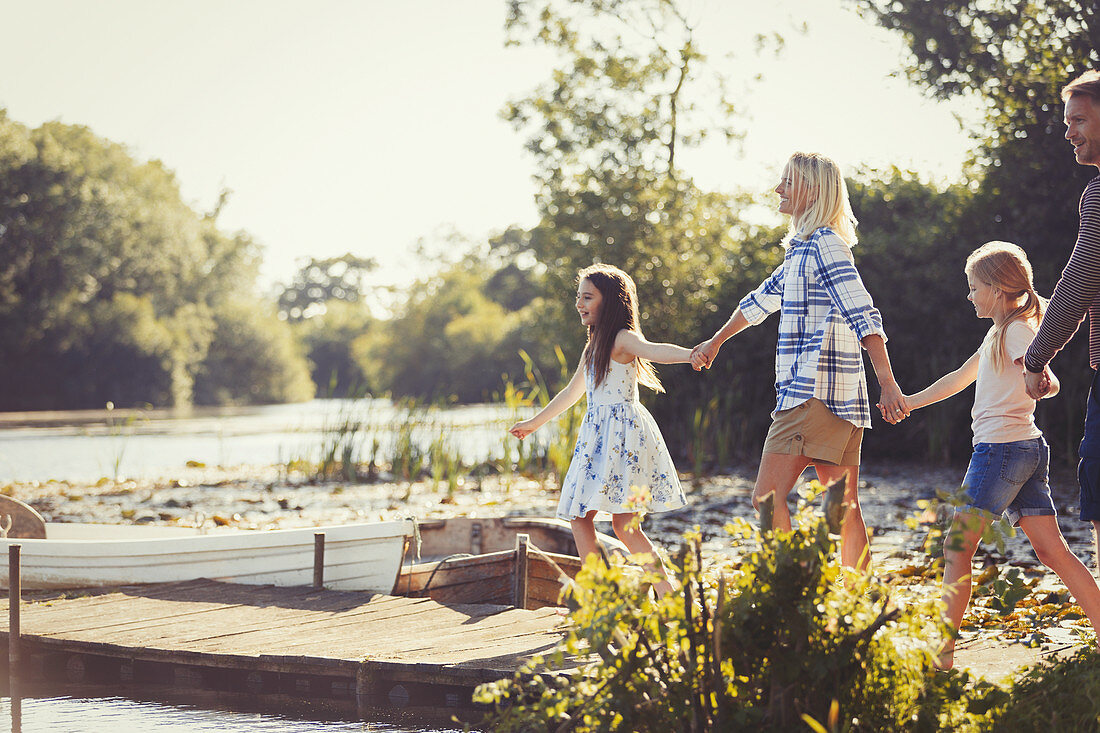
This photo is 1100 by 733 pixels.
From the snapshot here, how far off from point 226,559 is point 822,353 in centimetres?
405

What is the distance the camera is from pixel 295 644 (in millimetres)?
4617

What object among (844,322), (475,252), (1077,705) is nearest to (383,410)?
(844,322)

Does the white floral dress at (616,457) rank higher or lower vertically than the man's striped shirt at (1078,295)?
lower

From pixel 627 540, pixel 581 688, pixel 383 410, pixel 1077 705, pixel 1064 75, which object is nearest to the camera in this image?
pixel 581 688

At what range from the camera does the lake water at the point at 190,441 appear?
523 inches

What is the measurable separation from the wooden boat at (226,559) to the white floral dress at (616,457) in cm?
178

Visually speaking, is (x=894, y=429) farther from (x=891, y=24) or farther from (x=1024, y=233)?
(x=891, y=24)

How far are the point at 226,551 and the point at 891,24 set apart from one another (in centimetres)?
1068

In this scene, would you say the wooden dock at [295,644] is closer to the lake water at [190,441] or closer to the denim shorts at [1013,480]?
the denim shorts at [1013,480]

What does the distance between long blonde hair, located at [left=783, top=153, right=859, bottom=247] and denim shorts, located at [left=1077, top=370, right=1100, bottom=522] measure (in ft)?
3.52

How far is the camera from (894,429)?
1406 centimetres

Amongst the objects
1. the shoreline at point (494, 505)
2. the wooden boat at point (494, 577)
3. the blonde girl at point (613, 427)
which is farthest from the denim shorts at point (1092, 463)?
the wooden boat at point (494, 577)

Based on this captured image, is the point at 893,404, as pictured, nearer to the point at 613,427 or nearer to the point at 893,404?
the point at 893,404

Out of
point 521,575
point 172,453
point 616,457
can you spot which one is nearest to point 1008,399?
point 616,457
